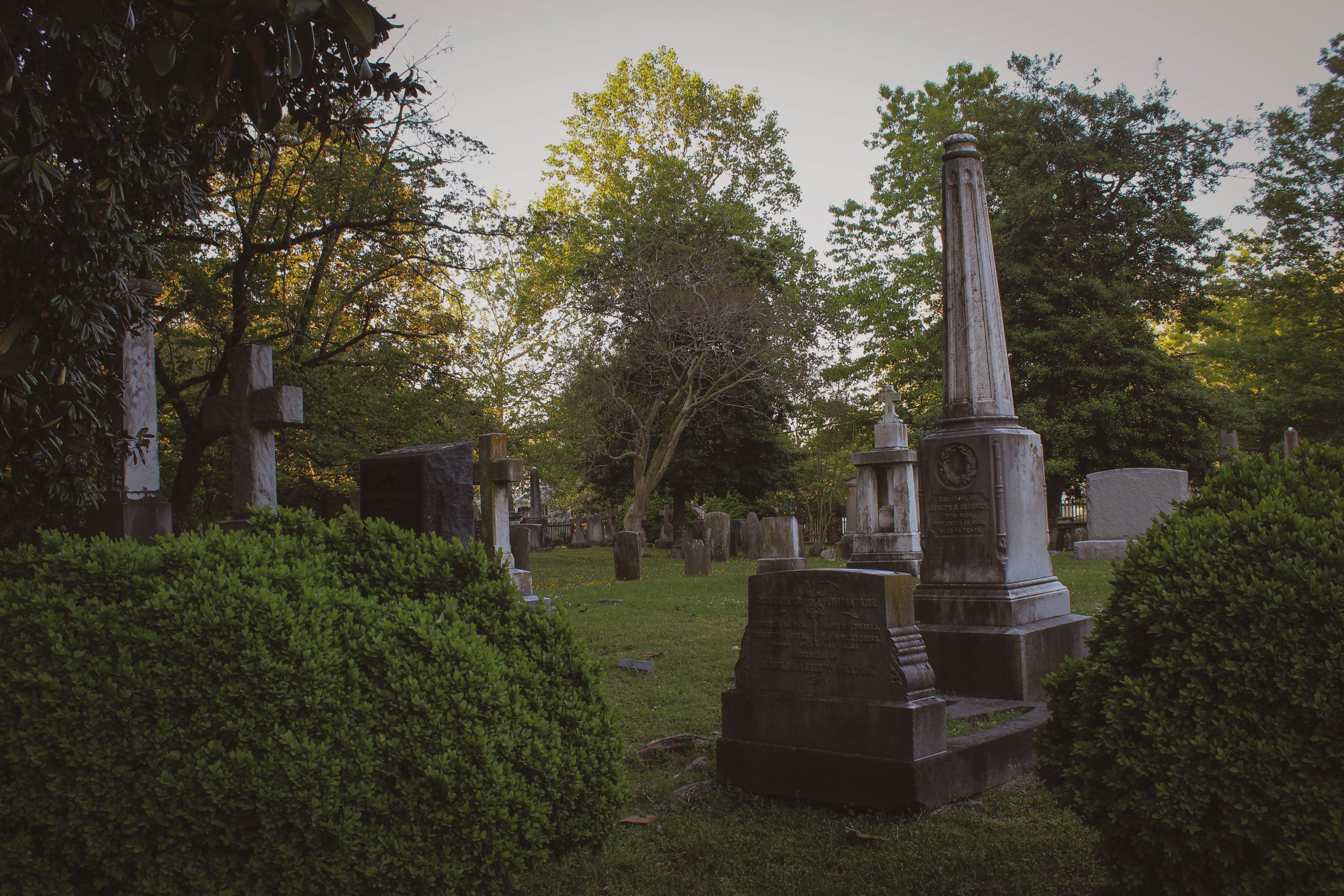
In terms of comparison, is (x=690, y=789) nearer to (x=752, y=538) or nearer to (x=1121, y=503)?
(x=1121, y=503)

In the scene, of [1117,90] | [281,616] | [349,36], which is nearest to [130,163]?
[281,616]

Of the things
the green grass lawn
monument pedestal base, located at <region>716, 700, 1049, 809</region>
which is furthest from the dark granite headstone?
monument pedestal base, located at <region>716, 700, 1049, 809</region>

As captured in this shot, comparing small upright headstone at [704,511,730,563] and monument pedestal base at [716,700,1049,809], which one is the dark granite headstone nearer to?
monument pedestal base at [716,700,1049,809]

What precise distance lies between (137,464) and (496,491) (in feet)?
18.7

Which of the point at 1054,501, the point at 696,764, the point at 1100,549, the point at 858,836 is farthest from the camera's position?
the point at 1054,501

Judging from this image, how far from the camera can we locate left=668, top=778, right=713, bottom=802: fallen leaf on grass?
205 inches

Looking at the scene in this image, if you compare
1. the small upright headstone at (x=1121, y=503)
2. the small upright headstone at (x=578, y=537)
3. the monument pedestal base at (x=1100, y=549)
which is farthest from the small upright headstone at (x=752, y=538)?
the small upright headstone at (x=578, y=537)

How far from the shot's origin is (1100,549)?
20641mm

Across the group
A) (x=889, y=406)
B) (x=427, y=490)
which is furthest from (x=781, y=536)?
(x=427, y=490)

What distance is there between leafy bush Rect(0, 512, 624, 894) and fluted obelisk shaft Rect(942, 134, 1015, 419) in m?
5.46

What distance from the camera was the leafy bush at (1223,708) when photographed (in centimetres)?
283

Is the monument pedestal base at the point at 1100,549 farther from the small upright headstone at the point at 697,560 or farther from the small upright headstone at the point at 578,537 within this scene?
the small upright headstone at the point at 578,537

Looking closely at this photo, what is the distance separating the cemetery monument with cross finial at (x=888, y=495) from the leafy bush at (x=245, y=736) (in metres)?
14.6

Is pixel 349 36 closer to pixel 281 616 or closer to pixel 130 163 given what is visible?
pixel 281 616
